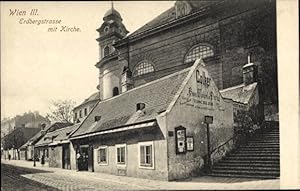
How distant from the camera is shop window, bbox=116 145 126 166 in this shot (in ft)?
20.5

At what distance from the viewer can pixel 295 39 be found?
4.27 meters

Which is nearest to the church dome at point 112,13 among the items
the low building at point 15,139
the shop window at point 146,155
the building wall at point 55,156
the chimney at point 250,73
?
the shop window at point 146,155

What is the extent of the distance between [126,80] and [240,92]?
126 inches

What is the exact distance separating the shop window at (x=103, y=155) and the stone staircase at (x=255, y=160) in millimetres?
2328

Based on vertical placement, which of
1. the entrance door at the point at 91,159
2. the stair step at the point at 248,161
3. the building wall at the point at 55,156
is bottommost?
the building wall at the point at 55,156

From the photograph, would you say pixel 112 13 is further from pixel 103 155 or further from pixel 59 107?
pixel 103 155

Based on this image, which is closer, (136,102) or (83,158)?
(136,102)

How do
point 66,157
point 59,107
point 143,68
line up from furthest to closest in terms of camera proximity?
point 66,157, point 143,68, point 59,107

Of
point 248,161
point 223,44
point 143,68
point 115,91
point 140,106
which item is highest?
point 223,44

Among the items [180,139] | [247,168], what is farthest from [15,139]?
[247,168]

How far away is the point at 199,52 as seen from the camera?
303 inches

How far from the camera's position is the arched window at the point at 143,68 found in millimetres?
8195

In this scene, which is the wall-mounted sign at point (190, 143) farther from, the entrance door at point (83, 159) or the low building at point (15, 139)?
the entrance door at point (83, 159)

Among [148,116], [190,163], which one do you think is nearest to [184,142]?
[190,163]
